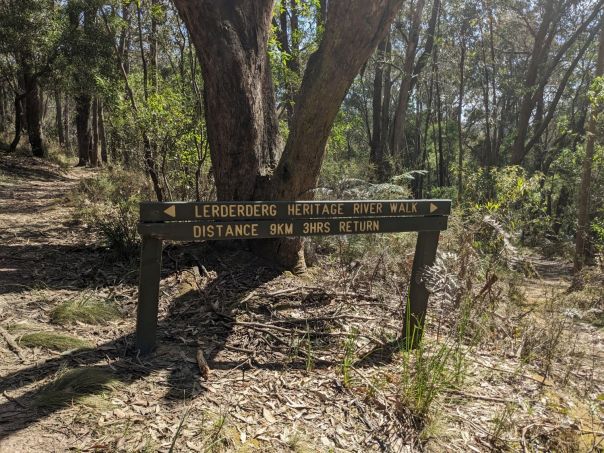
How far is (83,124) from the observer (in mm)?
19281

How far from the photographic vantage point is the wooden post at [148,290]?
10.7ft

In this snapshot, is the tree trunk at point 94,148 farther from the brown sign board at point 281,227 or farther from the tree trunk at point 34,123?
the brown sign board at point 281,227

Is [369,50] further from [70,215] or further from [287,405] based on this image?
[70,215]

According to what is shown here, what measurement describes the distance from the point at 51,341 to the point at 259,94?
3.42 meters

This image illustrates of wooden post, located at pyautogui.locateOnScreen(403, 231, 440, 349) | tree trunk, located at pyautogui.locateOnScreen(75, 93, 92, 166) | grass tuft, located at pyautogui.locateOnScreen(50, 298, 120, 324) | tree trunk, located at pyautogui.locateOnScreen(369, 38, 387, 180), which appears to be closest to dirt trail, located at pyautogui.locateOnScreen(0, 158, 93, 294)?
grass tuft, located at pyautogui.locateOnScreen(50, 298, 120, 324)

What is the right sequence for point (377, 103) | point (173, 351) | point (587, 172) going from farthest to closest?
point (377, 103) < point (587, 172) < point (173, 351)

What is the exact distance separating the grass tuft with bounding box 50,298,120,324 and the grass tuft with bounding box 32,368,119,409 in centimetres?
93

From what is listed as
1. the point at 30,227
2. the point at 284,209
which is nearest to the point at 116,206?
the point at 30,227

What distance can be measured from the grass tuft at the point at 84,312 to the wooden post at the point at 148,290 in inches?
31.2

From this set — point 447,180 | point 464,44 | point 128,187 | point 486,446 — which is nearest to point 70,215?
point 128,187

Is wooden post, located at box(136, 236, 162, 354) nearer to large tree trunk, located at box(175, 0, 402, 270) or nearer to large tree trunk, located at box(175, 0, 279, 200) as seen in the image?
large tree trunk, located at box(175, 0, 402, 270)

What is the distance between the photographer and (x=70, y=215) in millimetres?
8109

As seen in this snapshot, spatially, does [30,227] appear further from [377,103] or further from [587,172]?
[377,103]

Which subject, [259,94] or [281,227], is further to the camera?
[259,94]
